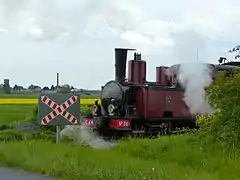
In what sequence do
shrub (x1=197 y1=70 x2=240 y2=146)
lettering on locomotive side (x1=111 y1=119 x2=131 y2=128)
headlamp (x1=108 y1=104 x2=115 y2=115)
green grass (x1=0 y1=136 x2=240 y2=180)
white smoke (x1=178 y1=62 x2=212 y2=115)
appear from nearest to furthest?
green grass (x1=0 y1=136 x2=240 y2=180) → shrub (x1=197 y1=70 x2=240 y2=146) → lettering on locomotive side (x1=111 y1=119 x2=131 y2=128) → white smoke (x1=178 y1=62 x2=212 y2=115) → headlamp (x1=108 y1=104 x2=115 y2=115)

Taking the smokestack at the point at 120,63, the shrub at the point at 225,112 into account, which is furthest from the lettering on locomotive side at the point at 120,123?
the shrub at the point at 225,112

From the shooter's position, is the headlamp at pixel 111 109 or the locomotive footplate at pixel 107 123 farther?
the headlamp at pixel 111 109

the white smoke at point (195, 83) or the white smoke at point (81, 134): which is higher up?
the white smoke at point (195, 83)

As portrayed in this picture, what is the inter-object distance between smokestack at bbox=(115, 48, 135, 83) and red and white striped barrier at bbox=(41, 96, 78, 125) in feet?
23.2

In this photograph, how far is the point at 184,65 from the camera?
2062cm

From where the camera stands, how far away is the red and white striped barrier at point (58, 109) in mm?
13727

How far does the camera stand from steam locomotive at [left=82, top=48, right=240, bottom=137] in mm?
20000

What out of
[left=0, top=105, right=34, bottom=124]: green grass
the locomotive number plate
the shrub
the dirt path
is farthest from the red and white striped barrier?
[left=0, top=105, right=34, bottom=124]: green grass

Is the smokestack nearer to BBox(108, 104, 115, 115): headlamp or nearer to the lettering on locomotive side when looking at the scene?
BBox(108, 104, 115, 115): headlamp

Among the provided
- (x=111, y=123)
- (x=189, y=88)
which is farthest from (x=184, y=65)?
(x=111, y=123)

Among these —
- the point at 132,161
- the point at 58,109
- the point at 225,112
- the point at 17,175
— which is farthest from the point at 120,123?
the point at 17,175

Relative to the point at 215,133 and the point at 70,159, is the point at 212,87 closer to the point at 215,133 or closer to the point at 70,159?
the point at 215,133

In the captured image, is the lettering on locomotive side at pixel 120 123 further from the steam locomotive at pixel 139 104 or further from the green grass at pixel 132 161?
the green grass at pixel 132 161

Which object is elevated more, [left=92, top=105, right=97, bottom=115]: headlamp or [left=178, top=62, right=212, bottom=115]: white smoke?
[left=178, top=62, right=212, bottom=115]: white smoke
